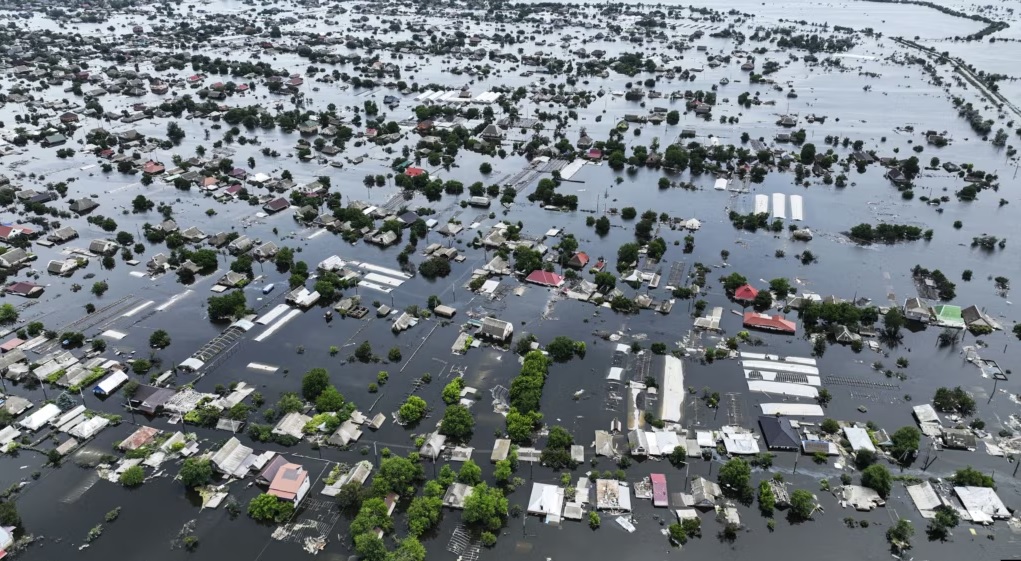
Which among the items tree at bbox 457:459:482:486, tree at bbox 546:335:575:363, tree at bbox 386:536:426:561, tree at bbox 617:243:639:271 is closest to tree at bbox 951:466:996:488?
tree at bbox 546:335:575:363

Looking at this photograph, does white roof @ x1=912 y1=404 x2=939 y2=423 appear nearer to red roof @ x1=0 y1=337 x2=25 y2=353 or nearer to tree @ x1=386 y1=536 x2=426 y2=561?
tree @ x1=386 y1=536 x2=426 y2=561

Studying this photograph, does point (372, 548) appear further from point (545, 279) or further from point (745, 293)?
point (745, 293)

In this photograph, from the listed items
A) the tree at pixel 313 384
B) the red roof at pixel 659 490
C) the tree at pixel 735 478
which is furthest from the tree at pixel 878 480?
the tree at pixel 313 384

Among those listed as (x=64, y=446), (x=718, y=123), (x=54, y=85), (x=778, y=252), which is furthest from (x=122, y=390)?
(x=54, y=85)

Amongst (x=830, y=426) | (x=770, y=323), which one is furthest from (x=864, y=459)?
(x=770, y=323)

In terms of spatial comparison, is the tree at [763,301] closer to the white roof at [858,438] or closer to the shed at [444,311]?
the white roof at [858,438]

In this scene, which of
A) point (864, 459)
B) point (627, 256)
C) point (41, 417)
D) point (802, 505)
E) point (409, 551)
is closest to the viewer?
point (409, 551)
